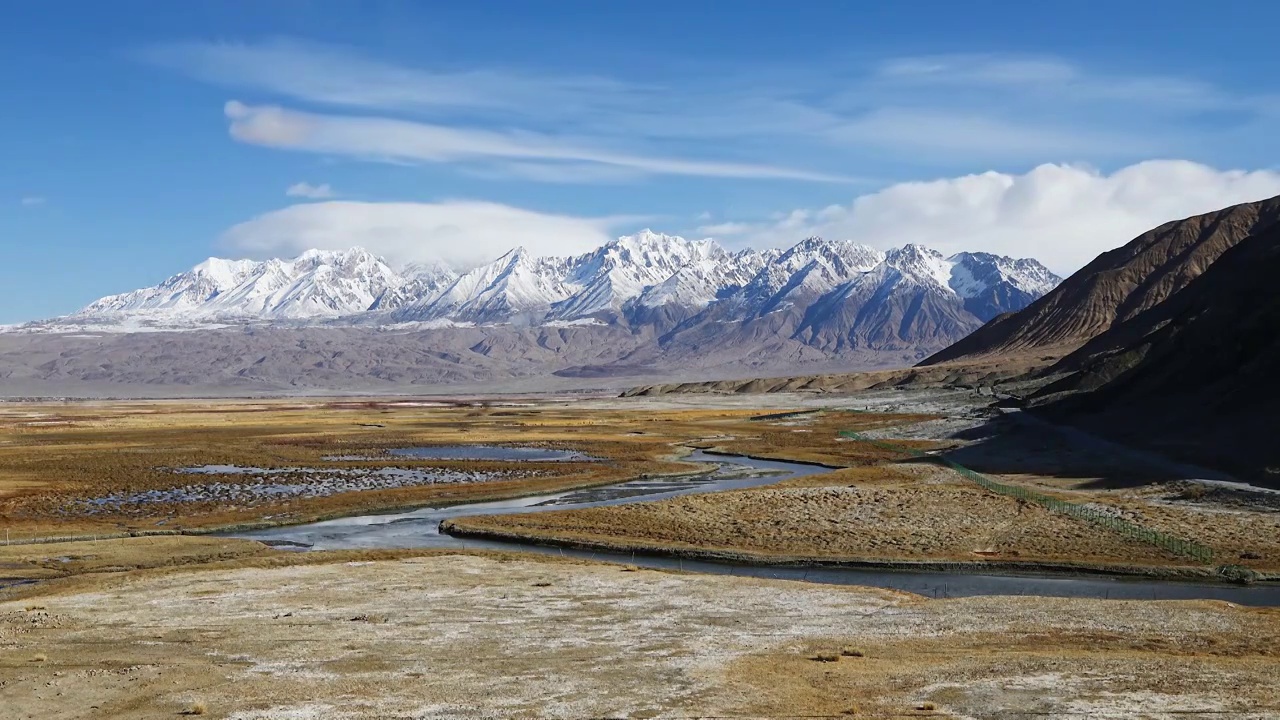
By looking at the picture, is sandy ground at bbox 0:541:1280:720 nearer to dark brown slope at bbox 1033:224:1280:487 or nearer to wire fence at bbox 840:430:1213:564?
wire fence at bbox 840:430:1213:564

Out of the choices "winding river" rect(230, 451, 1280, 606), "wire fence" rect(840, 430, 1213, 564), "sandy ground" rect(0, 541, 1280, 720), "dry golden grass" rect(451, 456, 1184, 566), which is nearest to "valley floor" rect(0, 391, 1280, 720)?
"sandy ground" rect(0, 541, 1280, 720)

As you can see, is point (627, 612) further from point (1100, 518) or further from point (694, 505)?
point (1100, 518)

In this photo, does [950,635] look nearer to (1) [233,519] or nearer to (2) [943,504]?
(2) [943,504]

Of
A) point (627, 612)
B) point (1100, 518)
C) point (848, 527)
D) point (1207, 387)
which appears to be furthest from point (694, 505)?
point (1207, 387)

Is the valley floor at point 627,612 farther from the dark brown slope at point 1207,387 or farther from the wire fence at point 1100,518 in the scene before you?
the dark brown slope at point 1207,387

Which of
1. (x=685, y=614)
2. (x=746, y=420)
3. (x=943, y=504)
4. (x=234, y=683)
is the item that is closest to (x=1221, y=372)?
(x=943, y=504)
